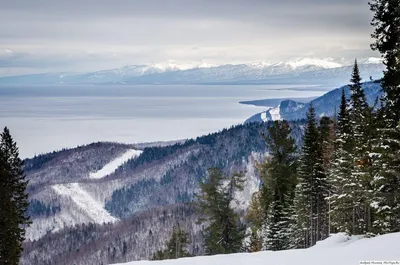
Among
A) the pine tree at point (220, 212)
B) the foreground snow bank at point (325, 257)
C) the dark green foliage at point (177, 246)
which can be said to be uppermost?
the foreground snow bank at point (325, 257)

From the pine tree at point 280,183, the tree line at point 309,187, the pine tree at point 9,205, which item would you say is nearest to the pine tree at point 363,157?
the tree line at point 309,187

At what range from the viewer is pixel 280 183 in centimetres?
4044

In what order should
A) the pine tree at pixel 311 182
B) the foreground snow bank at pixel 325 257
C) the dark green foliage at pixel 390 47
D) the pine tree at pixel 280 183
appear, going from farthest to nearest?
the pine tree at pixel 280 183
the pine tree at pixel 311 182
the dark green foliage at pixel 390 47
the foreground snow bank at pixel 325 257

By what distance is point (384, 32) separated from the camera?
919 inches

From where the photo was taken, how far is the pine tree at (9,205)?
29.4m

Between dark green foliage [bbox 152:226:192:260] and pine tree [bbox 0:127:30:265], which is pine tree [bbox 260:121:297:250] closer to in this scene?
dark green foliage [bbox 152:226:192:260]

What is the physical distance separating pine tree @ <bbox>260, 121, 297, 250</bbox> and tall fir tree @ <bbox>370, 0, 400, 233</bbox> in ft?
50.3

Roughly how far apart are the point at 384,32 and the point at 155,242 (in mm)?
182674

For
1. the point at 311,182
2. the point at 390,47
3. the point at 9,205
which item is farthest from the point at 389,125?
the point at 9,205

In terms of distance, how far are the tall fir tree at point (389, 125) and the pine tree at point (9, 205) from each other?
22677mm

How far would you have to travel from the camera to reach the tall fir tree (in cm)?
2244

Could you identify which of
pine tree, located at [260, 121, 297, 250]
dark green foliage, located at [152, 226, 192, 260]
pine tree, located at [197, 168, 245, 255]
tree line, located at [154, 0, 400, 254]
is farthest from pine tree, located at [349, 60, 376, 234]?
dark green foliage, located at [152, 226, 192, 260]

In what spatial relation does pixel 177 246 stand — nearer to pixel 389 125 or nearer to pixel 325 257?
pixel 389 125

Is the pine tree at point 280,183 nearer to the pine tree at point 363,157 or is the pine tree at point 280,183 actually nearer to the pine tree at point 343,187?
the pine tree at point 343,187
